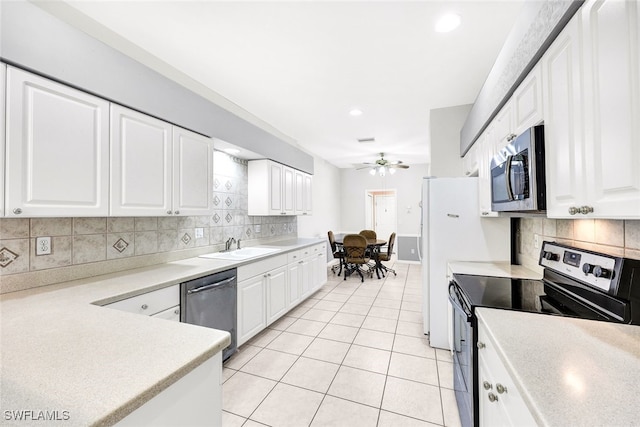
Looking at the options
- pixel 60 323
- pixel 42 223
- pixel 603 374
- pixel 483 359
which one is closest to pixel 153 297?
pixel 60 323

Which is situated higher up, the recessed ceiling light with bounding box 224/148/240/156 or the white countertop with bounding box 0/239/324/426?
the recessed ceiling light with bounding box 224/148/240/156

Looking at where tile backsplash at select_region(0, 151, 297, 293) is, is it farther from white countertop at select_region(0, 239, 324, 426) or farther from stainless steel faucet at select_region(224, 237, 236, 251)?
white countertop at select_region(0, 239, 324, 426)

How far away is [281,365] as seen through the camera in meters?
2.27

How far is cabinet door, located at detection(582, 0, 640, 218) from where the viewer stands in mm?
767

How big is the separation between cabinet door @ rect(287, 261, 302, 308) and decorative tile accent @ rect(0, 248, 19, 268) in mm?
2296

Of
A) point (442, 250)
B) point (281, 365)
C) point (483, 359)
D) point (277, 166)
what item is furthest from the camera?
point (277, 166)

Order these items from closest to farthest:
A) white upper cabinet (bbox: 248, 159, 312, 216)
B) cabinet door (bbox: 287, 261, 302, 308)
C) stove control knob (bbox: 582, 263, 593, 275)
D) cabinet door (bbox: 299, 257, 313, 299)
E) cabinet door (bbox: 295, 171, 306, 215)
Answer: stove control knob (bbox: 582, 263, 593, 275), cabinet door (bbox: 287, 261, 302, 308), white upper cabinet (bbox: 248, 159, 312, 216), cabinet door (bbox: 299, 257, 313, 299), cabinet door (bbox: 295, 171, 306, 215)

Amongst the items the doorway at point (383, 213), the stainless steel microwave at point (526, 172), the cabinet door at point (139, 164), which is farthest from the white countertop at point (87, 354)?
the doorway at point (383, 213)

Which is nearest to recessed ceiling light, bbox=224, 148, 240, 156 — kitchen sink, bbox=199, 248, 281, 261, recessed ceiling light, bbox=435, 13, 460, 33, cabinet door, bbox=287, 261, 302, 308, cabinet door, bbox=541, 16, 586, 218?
kitchen sink, bbox=199, 248, 281, 261

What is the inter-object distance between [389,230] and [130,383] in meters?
8.18

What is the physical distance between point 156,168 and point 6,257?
3.09 ft

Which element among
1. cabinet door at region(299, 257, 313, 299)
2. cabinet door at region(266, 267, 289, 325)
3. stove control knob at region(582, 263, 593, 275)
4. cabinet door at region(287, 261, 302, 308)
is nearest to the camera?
stove control knob at region(582, 263, 593, 275)

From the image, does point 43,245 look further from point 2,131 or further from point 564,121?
point 564,121

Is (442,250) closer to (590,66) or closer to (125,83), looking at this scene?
(590,66)
